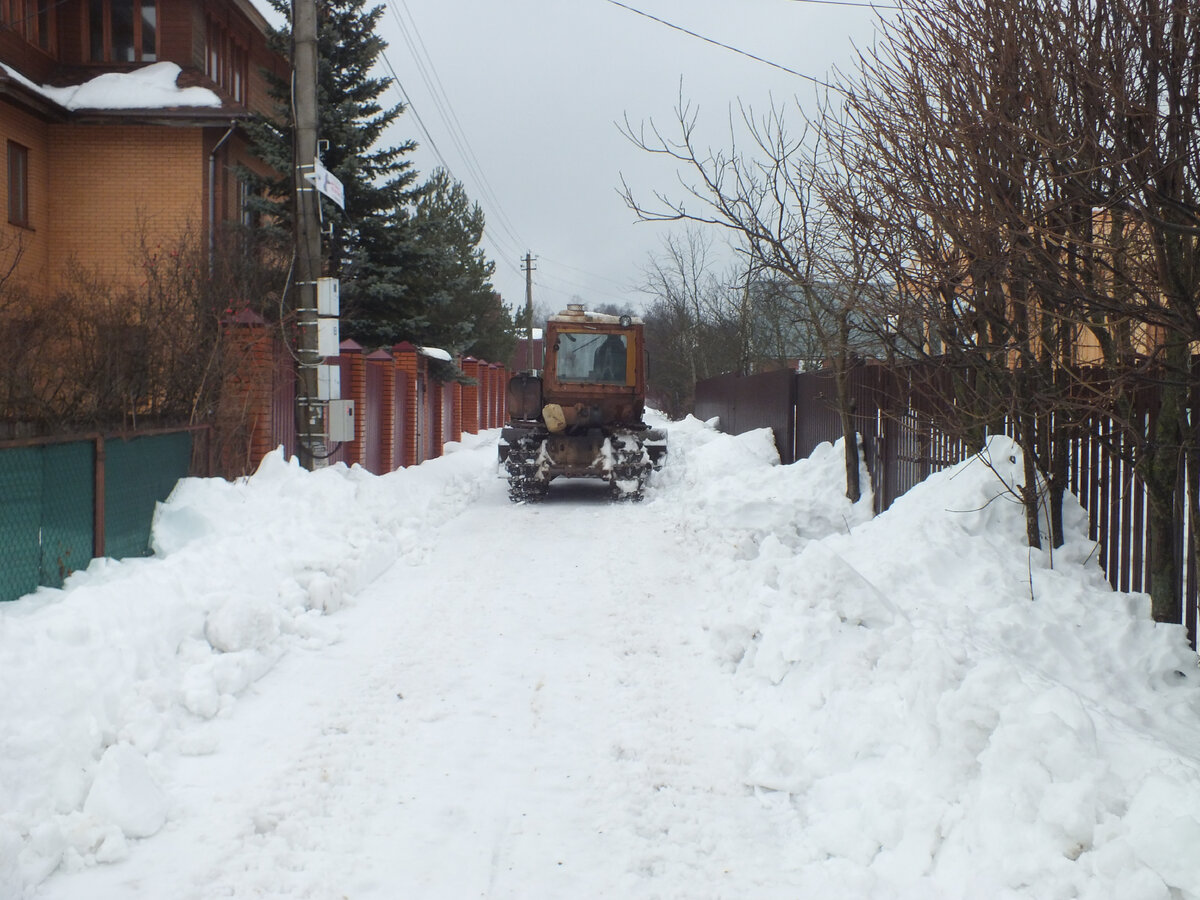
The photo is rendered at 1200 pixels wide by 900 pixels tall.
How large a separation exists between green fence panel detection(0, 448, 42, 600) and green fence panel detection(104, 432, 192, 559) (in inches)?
36.8

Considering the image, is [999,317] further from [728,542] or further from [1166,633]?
[728,542]

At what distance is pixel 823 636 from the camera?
5641mm

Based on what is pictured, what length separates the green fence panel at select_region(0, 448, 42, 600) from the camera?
5844mm

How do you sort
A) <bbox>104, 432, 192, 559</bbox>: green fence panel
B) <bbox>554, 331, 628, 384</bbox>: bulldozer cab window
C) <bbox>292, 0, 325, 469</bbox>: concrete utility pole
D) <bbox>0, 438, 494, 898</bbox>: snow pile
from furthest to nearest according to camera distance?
<bbox>554, 331, 628, 384</bbox>: bulldozer cab window, <bbox>292, 0, 325, 469</bbox>: concrete utility pole, <bbox>104, 432, 192, 559</bbox>: green fence panel, <bbox>0, 438, 494, 898</bbox>: snow pile

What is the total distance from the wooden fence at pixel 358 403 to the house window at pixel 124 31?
8577 mm

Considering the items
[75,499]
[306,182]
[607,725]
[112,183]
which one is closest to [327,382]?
[306,182]

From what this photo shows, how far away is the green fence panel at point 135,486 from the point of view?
723 centimetres

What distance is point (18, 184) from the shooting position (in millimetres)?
18344

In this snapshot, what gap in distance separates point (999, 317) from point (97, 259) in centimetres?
1750

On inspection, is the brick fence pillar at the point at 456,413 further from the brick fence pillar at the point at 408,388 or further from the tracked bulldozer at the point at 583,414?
the tracked bulldozer at the point at 583,414

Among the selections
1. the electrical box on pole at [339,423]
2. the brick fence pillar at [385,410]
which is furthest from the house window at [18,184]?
the electrical box on pole at [339,423]

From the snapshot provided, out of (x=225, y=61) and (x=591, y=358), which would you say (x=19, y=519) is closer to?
(x=591, y=358)

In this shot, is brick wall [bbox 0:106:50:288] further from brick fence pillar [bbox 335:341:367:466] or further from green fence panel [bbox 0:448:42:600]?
green fence panel [bbox 0:448:42:600]

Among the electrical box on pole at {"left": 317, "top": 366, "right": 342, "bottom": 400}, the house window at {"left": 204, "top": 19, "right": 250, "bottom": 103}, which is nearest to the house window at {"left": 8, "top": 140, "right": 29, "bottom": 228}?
the house window at {"left": 204, "top": 19, "right": 250, "bottom": 103}
